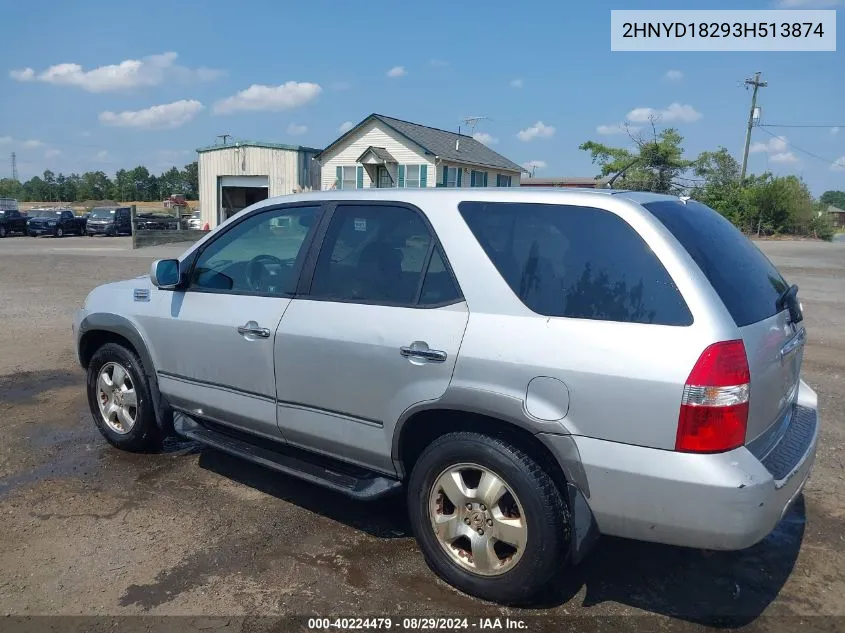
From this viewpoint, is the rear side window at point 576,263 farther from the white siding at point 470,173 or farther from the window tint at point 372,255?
the white siding at point 470,173

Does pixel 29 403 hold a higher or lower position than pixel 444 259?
lower

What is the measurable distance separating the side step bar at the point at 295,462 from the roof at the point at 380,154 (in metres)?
29.9

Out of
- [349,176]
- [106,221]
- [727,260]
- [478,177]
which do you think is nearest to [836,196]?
[478,177]

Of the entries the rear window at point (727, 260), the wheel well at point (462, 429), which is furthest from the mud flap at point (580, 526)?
the rear window at point (727, 260)

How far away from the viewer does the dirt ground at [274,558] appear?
3.12 metres

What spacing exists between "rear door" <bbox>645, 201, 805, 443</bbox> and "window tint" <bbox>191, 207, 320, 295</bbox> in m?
1.92

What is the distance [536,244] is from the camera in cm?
309

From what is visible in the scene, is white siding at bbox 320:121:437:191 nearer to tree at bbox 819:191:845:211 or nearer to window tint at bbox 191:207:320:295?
window tint at bbox 191:207:320:295

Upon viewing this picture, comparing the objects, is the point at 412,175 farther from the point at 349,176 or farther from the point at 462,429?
the point at 462,429

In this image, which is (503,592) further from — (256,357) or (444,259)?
(256,357)

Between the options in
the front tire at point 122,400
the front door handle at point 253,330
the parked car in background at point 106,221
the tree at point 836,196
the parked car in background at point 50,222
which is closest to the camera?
the front door handle at point 253,330

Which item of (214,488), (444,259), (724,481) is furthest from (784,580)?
(214,488)

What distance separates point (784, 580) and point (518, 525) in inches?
57.1

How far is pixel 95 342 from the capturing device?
16.5ft
